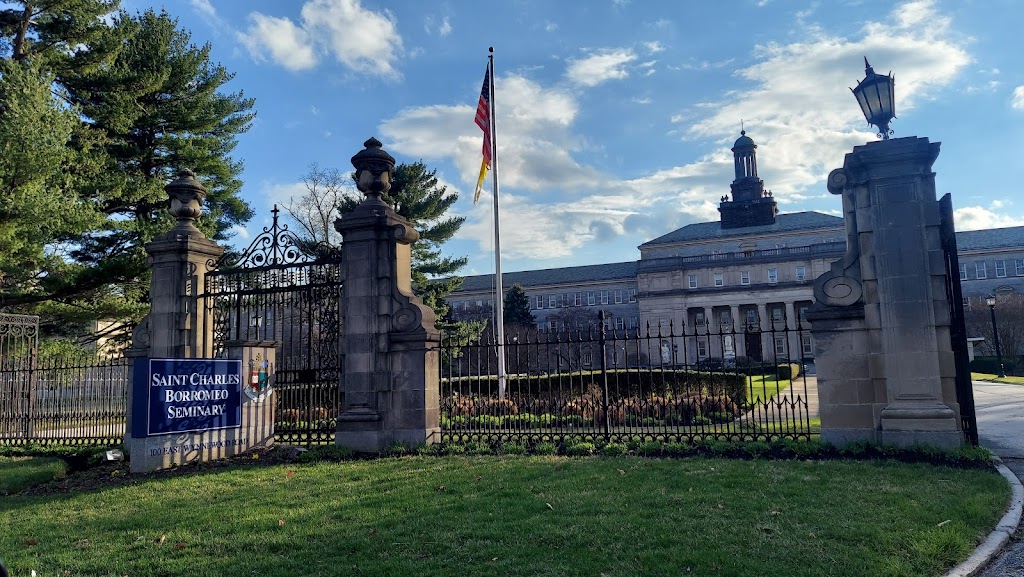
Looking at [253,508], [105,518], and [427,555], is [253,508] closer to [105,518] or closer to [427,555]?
[105,518]

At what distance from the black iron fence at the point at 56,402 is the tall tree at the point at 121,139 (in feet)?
15.7

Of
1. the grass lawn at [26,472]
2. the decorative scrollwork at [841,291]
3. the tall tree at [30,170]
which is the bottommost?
the grass lawn at [26,472]

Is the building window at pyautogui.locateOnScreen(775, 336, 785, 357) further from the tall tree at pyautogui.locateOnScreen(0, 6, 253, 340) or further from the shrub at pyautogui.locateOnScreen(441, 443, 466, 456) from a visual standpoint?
the shrub at pyautogui.locateOnScreen(441, 443, 466, 456)

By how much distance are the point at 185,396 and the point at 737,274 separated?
72.8 metres

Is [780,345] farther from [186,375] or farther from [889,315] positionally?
[186,375]

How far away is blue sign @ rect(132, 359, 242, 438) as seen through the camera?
9156 millimetres

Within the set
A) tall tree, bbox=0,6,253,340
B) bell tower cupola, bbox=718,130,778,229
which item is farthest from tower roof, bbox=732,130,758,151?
tall tree, bbox=0,6,253,340

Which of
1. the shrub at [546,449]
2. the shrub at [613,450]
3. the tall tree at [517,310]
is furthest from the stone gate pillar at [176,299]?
the tall tree at [517,310]

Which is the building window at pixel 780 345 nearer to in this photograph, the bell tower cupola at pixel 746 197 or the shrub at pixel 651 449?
the bell tower cupola at pixel 746 197

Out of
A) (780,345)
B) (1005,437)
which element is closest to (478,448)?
(1005,437)

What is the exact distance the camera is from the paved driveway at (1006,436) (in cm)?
481

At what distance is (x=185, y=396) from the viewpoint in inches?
383

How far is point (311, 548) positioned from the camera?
523 centimetres

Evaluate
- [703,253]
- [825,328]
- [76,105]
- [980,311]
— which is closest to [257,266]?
[825,328]
